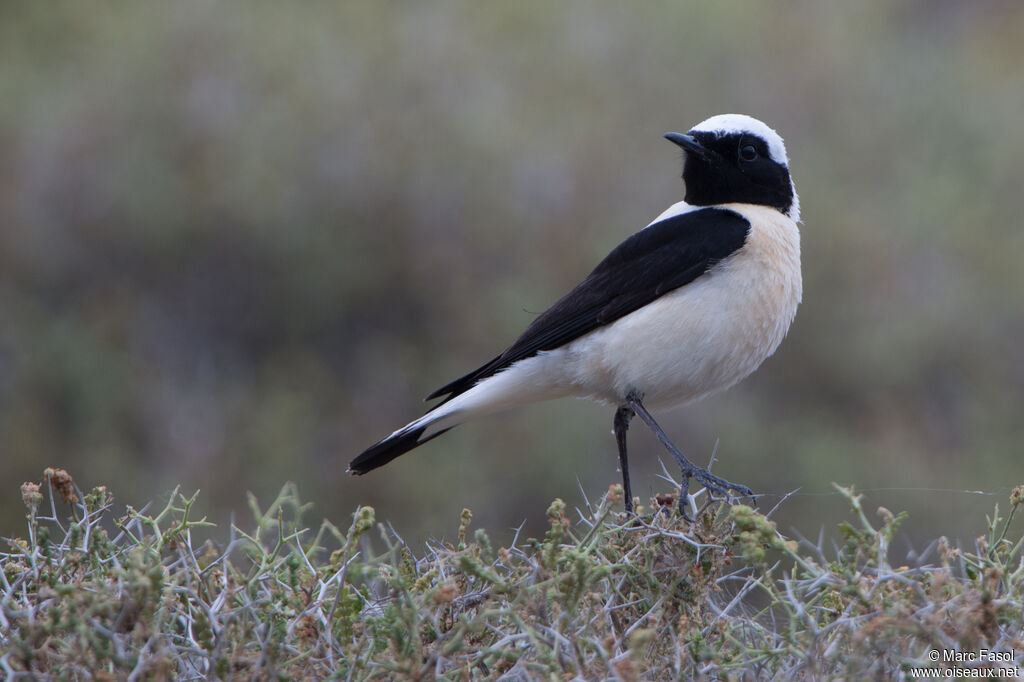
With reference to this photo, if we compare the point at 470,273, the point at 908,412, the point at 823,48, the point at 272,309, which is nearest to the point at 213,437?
the point at 272,309

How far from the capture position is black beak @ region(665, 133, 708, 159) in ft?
15.4

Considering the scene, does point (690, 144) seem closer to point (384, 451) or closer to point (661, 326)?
point (661, 326)

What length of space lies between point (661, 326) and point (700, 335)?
15 centimetres

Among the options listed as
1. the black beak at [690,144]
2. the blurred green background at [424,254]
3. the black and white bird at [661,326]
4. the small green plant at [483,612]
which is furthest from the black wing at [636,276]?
the blurred green background at [424,254]

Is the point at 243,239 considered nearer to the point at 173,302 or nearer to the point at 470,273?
the point at 173,302

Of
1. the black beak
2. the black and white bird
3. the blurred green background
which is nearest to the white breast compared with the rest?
the black and white bird

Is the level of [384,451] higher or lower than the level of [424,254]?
lower

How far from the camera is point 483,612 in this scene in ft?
7.85

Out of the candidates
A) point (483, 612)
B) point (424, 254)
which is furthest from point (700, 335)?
point (424, 254)

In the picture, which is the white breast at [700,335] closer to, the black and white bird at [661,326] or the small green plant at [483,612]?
the black and white bird at [661,326]

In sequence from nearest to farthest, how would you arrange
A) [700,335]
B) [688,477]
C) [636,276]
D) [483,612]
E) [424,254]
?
[483,612], [688,477], [700,335], [636,276], [424,254]

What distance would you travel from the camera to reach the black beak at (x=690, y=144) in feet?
15.4

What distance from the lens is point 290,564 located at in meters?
2.53

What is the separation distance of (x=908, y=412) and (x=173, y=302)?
537 centimetres
